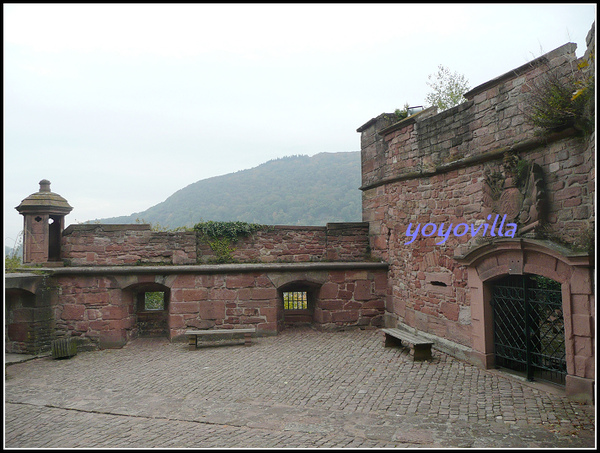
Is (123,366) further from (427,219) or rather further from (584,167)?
(584,167)

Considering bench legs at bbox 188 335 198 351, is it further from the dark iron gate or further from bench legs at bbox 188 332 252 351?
the dark iron gate

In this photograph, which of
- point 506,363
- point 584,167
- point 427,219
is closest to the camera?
point 584,167

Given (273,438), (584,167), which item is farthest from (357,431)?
(584,167)

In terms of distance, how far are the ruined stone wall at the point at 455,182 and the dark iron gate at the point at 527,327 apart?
587mm

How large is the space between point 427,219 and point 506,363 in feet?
9.58

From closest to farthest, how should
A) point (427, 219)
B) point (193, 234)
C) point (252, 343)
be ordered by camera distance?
point (427, 219), point (252, 343), point (193, 234)

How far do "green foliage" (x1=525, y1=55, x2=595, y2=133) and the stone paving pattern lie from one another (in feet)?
11.4

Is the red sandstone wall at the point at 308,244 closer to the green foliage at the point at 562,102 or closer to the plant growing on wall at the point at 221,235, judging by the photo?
the plant growing on wall at the point at 221,235

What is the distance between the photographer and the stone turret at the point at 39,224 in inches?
388

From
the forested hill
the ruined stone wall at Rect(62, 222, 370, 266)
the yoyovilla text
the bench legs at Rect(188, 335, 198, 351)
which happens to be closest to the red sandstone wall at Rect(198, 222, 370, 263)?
the ruined stone wall at Rect(62, 222, 370, 266)

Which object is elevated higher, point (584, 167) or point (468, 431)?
point (584, 167)

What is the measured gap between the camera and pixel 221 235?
36.2 ft

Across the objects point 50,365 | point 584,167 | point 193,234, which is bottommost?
point 50,365

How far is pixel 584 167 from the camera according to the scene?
18.1ft
